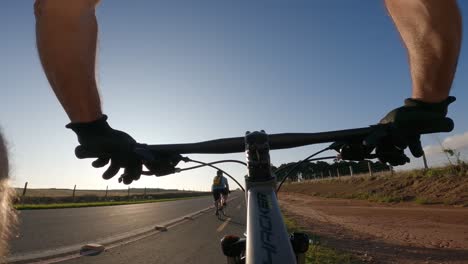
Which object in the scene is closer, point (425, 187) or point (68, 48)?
point (68, 48)

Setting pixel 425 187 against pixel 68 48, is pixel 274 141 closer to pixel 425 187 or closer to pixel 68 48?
pixel 68 48

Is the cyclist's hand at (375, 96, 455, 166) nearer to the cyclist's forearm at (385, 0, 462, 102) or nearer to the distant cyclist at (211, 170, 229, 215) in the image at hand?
the cyclist's forearm at (385, 0, 462, 102)

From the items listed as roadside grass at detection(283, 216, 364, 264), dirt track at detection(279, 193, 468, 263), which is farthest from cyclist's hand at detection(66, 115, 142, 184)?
dirt track at detection(279, 193, 468, 263)

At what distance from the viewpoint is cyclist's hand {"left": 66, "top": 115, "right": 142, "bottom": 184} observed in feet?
4.74

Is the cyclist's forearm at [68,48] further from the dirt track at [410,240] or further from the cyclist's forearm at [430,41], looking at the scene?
the dirt track at [410,240]

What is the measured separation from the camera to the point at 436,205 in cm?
1780

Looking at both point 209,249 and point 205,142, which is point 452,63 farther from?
point 209,249

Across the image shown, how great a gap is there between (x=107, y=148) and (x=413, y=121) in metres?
1.34

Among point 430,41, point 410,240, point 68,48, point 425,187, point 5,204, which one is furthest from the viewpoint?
point 425,187

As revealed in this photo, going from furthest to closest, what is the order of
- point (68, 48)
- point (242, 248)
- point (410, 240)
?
point (410, 240) < point (242, 248) < point (68, 48)

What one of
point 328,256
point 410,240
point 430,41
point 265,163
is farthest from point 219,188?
point 430,41

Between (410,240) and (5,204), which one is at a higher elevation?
(5,204)

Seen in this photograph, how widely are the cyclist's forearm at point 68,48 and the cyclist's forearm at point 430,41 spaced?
1.32 meters

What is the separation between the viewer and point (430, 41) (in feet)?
4.70
